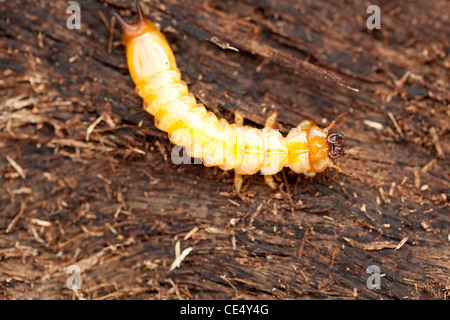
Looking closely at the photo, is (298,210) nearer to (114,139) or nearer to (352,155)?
(352,155)

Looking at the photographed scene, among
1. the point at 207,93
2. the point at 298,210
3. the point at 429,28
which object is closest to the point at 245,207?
the point at 298,210

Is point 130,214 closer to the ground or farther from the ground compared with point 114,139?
closer to the ground

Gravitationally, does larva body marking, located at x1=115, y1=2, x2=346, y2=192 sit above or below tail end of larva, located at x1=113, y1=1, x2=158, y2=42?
below

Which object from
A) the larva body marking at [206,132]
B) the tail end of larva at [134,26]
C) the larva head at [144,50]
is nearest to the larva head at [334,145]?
the larva body marking at [206,132]

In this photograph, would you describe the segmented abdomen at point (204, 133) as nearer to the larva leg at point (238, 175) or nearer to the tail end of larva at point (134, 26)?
the larva leg at point (238, 175)

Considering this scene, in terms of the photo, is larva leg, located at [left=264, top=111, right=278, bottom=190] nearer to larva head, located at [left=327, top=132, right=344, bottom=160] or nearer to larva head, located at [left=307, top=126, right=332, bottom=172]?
larva head, located at [left=307, top=126, right=332, bottom=172]

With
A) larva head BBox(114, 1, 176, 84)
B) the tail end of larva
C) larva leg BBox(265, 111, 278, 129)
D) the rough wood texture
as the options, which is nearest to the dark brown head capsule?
the rough wood texture
